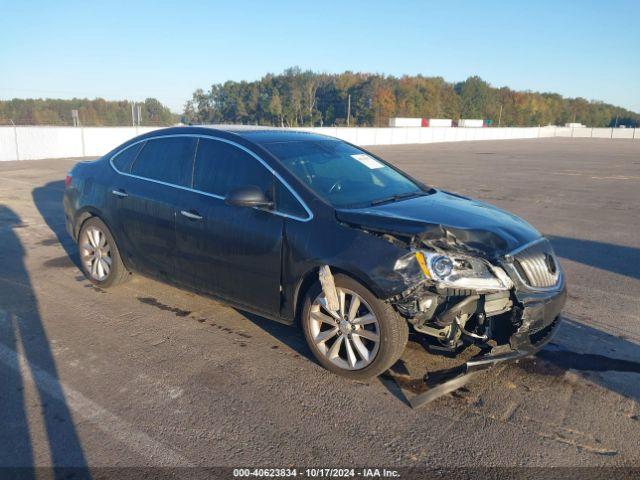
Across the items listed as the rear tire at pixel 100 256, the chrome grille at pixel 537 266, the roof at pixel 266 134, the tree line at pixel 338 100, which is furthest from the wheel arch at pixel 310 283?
the tree line at pixel 338 100

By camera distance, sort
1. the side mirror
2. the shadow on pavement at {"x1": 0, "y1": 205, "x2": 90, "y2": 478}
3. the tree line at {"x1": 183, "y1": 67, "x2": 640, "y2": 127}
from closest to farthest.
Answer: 1. the shadow on pavement at {"x1": 0, "y1": 205, "x2": 90, "y2": 478}
2. the side mirror
3. the tree line at {"x1": 183, "y1": 67, "x2": 640, "y2": 127}

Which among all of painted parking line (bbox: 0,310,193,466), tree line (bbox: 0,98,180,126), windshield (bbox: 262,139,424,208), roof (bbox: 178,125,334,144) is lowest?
painted parking line (bbox: 0,310,193,466)

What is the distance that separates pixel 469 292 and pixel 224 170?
2284 mm

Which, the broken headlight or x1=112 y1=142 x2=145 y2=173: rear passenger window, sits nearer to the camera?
the broken headlight

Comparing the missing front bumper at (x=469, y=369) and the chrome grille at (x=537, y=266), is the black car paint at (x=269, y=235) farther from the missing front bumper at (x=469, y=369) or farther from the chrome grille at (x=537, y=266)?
the missing front bumper at (x=469, y=369)

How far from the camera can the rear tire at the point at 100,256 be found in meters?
5.33

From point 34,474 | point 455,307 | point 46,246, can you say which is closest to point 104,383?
point 34,474

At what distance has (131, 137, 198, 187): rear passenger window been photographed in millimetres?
4691

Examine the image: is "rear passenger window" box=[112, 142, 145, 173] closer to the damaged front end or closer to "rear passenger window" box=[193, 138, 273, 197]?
"rear passenger window" box=[193, 138, 273, 197]

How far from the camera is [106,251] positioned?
5449mm

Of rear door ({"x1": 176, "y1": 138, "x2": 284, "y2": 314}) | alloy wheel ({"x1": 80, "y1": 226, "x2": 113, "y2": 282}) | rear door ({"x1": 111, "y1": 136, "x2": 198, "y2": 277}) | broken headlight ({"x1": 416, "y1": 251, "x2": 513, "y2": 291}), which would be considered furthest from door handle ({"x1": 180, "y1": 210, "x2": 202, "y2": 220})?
broken headlight ({"x1": 416, "y1": 251, "x2": 513, "y2": 291})

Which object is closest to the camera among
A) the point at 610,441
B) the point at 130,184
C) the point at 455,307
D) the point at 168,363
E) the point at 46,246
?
the point at 610,441

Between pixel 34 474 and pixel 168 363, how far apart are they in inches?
51.6

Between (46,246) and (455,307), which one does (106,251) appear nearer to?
(46,246)
